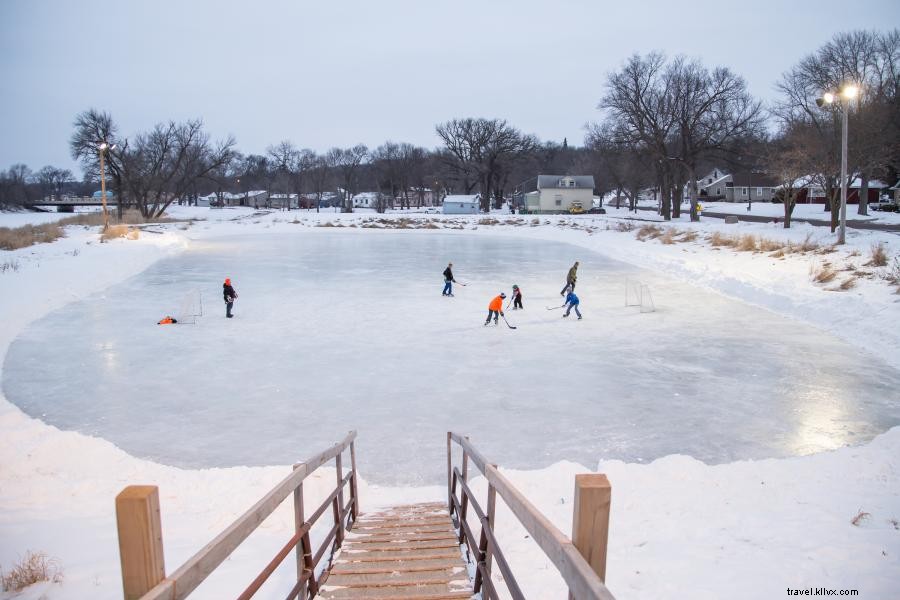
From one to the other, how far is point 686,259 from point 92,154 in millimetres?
60732

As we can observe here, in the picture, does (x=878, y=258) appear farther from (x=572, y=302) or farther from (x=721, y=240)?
(x=721, y=240)

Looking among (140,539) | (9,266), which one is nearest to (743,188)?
(9,266)

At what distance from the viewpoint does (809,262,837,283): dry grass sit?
19.8 m

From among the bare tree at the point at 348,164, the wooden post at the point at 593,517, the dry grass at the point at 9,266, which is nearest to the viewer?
the wooden post at the point at 593,517

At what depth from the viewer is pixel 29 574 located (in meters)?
4.37

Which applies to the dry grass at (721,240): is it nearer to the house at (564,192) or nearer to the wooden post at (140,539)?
the wooden post at (140,539)

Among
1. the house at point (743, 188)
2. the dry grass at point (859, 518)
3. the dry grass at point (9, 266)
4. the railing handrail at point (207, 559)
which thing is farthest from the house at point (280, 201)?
the railing handrail at point (207, 559)

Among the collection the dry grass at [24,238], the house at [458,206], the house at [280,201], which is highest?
the house at [280,201]

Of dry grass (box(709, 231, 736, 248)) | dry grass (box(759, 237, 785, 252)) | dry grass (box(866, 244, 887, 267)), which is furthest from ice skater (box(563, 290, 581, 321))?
dry grass (box(709, 231, 736, 248))

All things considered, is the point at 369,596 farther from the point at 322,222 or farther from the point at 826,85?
the point at 322,222

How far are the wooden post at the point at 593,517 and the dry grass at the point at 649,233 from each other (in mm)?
41318

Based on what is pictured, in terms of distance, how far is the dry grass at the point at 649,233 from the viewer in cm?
4109

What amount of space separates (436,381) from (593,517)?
957 centimetres

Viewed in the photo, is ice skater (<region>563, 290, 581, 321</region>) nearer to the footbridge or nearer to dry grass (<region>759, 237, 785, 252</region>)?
the footbridge
